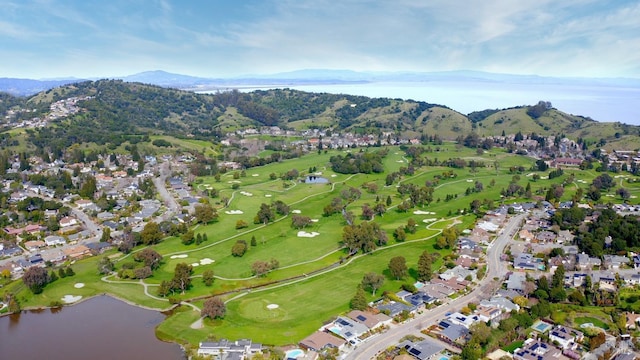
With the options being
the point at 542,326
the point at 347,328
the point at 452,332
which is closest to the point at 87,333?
the point at 347,328

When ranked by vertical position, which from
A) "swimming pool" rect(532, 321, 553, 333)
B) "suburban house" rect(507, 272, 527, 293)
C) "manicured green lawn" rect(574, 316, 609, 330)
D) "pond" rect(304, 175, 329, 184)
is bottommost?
"manicured green lawn" rect(574, 316, 609, 330)

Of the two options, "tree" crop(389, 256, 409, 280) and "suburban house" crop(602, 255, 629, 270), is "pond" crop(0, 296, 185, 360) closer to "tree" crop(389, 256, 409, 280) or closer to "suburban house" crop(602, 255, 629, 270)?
"tree" crop(389, 256, 409, 280)

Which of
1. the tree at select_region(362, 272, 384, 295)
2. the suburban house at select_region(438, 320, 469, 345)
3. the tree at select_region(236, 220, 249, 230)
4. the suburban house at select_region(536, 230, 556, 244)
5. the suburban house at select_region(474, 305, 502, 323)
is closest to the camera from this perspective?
the suburban house at select_region(438, 320, 469, 345)

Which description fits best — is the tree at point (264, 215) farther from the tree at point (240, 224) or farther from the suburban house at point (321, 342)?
the suburban house at point (321, 342)

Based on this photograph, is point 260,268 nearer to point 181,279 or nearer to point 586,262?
point 181,279

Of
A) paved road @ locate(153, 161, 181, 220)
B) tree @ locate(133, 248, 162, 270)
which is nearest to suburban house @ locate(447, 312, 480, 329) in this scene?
tree @ locate(133, 248, 162, 270)

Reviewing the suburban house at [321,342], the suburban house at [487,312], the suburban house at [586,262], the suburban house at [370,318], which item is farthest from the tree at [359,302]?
the suburban house at [586,262]
